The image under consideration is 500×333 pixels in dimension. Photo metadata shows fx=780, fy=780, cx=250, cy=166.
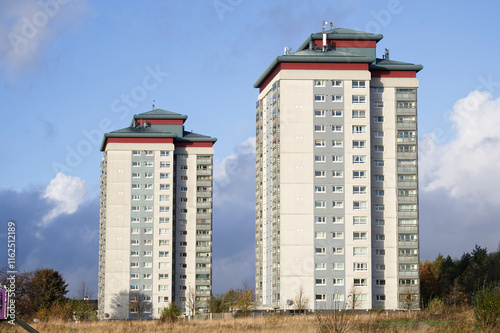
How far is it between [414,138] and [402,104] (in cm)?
545

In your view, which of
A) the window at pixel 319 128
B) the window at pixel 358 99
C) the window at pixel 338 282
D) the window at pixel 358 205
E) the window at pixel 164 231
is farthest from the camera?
the window at pixel 164 231

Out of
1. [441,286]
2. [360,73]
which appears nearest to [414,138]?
[360,73]

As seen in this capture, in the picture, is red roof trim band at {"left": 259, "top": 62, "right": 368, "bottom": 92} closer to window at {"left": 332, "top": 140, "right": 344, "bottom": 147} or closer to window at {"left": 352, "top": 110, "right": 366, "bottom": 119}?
window at {"left": 352, "top": 110, "right": 366, "bottom": 119}

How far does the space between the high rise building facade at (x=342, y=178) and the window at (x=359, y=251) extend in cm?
14

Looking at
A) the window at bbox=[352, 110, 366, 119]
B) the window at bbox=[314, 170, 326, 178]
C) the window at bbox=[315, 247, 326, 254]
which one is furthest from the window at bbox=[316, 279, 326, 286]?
the window at bbox=[352, 110, 366, 119]

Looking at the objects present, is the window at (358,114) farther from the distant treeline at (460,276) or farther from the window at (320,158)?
the distant treeline at (460,276)

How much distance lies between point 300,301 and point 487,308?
7025 centimetres

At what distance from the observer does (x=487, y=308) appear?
3616 cm

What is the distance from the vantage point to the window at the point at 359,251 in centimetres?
10938

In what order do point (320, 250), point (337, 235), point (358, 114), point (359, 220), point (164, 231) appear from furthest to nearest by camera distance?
point (164, 231) < point (358, 114) < point (359, 220) < point (337, 235) < point (320, 250)

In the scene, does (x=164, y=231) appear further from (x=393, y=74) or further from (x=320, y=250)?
(x=393, y=74)

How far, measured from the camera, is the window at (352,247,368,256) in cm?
10938


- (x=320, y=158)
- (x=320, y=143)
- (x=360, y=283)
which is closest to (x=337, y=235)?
(x=360, y=283)

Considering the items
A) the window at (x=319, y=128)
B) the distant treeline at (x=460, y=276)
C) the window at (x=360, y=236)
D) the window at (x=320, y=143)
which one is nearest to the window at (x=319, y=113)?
the window at (x=319, y=128)
